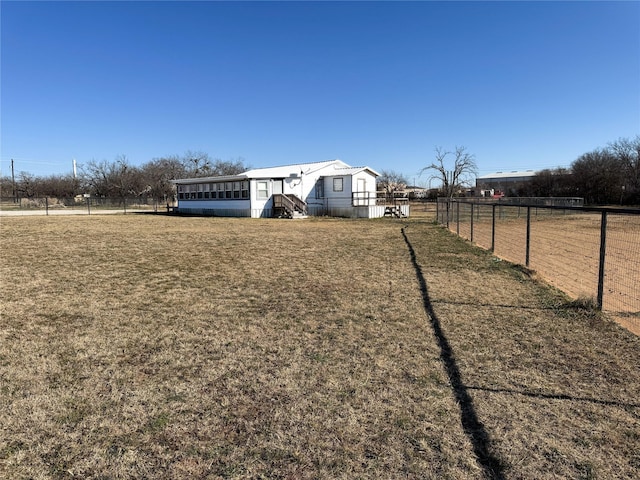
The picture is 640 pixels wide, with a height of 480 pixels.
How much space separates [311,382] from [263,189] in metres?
26.0

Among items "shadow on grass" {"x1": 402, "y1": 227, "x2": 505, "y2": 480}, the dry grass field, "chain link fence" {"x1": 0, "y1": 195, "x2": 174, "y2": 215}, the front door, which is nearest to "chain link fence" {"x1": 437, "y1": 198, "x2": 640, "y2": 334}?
the dry grass field

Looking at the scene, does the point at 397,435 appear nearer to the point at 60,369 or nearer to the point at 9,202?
the point at 60,369

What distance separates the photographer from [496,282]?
7117 mm

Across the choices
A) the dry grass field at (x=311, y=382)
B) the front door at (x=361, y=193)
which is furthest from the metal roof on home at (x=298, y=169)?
the dry grass field at (x=311, y=382)

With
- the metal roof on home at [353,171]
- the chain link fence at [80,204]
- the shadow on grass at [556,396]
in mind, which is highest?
the metal roof on home at [353,171]

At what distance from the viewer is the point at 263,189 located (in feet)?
93.5

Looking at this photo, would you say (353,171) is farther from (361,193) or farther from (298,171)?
(298,171)

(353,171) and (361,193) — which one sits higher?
(353,171)

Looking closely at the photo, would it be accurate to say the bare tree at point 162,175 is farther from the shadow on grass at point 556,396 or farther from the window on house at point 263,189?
the shadow on grass at point 556,396

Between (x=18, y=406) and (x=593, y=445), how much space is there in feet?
12.7

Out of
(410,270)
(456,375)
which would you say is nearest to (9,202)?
Result: (410,270)

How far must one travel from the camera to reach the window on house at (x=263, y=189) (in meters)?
28.4

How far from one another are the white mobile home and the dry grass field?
2165 centimetres

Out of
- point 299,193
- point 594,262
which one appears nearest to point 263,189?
point 299,193
